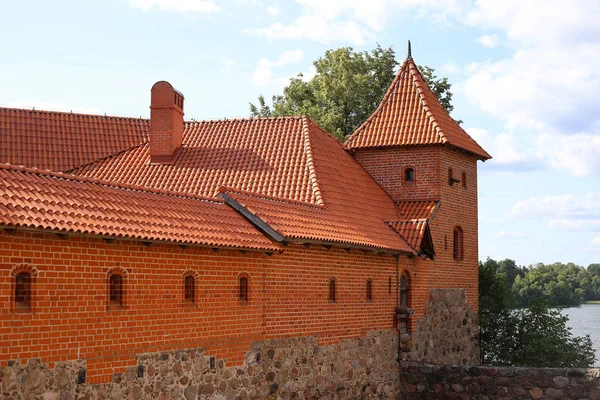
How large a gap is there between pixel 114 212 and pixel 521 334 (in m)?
20.3

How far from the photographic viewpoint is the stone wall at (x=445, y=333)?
18.9 metres

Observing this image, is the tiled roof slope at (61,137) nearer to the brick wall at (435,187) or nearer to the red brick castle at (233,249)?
the red brick castle at (233,249)

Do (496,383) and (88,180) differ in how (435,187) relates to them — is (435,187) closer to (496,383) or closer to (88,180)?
(496,383)

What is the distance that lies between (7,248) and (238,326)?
4554 mm

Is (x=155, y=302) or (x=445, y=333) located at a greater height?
(x=155, y=302)

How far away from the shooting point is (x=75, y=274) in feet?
32.1

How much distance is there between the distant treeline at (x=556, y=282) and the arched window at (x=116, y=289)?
54.7 m

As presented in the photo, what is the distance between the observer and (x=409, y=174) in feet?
68.9

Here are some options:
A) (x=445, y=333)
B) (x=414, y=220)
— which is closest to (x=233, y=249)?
(x=414, y=220)


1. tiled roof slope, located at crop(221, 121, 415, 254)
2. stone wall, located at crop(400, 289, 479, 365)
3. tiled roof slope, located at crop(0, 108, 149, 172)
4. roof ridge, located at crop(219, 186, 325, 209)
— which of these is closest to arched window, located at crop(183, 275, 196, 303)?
tiled roof slope, located at crop(221, 121, 415, 254)

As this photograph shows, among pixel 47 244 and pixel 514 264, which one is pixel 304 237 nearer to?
pixel 47 244

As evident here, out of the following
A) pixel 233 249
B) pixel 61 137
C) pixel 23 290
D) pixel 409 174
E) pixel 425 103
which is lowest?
pixel 23 290

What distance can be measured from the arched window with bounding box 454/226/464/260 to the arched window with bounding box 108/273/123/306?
12753mm

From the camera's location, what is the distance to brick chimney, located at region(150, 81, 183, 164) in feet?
66.2
